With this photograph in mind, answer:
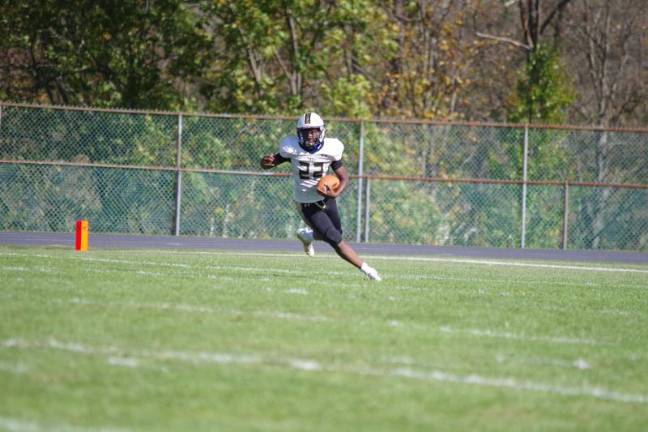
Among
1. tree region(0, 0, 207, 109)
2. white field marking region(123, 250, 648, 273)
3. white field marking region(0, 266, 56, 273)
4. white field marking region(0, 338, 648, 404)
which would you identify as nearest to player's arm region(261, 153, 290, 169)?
white field marking region(0, 266, 56, 273)

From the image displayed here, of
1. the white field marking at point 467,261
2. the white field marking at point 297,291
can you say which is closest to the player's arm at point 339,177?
the white field marking at point 297,291

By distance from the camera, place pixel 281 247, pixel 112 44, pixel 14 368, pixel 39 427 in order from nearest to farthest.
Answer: pixel 39 427, pixel 14 368, pixel 281 247, pixel 112 44

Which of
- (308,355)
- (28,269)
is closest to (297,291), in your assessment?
(28,269)

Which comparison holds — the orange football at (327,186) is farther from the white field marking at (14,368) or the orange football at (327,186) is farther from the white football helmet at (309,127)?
the white field marking at (14,368)

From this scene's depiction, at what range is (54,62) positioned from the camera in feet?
81.5

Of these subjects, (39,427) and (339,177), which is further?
(339,177)

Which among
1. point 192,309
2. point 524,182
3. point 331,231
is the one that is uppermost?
point 524,182

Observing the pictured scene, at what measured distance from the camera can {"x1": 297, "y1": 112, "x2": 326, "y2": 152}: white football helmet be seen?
12172 millimetres

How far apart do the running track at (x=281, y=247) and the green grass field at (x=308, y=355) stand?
6983mm

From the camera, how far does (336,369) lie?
6.17 metres

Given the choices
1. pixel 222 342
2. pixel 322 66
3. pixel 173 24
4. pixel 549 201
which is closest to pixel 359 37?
pixel 322 66

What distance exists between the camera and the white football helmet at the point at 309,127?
1217cm

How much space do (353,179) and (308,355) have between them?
15.1m

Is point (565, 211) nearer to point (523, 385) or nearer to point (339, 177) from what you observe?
point (339, 177)
